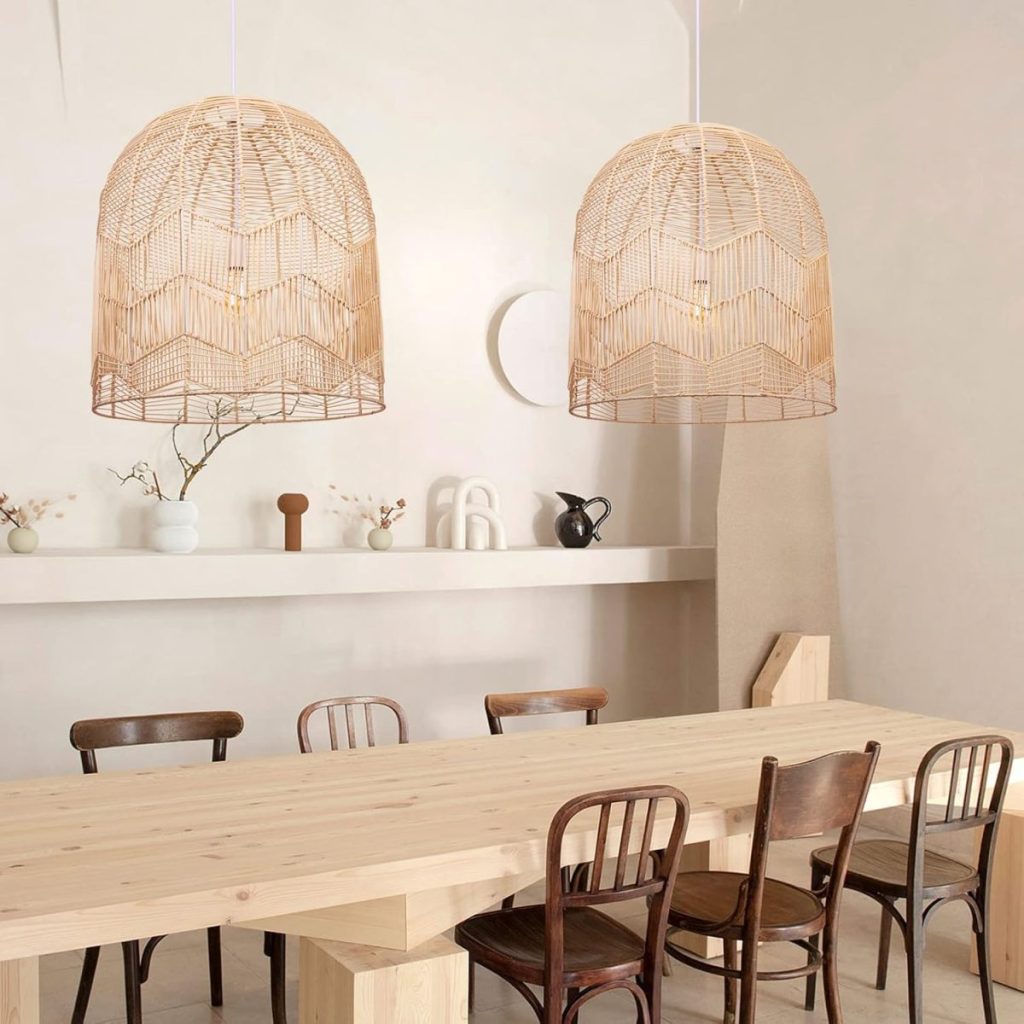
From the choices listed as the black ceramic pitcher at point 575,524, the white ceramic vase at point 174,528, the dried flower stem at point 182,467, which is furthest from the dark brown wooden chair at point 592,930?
the black ceramic pitcher at point 575,524

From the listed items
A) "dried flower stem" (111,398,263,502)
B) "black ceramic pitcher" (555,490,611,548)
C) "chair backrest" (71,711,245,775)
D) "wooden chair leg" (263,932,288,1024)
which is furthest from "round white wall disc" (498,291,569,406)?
"wooden chair leg" (263,932,288,1024)

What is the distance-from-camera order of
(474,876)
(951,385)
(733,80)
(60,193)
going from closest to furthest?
1. (474,876)
2. (60,193)
3. (951,385)
4. (733,80)

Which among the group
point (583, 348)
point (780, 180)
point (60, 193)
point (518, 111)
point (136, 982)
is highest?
point (518, 111)

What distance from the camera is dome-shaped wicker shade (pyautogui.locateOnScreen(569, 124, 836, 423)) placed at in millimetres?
2838

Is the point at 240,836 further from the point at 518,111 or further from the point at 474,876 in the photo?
the point at 518,111

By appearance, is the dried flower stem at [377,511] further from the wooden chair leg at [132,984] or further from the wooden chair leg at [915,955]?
the wooden chair leg at [915,955]

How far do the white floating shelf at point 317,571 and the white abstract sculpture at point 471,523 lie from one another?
114 millimetres

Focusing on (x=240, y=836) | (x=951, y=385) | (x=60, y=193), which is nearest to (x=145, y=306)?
(x=240, y=836)

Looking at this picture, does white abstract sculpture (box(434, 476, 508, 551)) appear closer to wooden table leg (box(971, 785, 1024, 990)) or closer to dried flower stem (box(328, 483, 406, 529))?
dried flower stem (box(328, 483, 406, 529))

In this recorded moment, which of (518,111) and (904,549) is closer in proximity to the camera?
Result: (904,549)

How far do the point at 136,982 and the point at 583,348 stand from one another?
196 cm

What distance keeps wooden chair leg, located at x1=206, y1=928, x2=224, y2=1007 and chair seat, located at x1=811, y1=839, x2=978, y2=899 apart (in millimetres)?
1717

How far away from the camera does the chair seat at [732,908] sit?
9.07 feet

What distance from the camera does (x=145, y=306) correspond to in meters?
2.32
